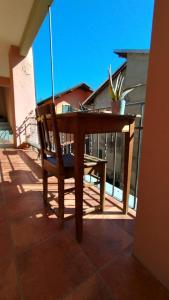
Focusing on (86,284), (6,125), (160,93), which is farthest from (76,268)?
(6,125)

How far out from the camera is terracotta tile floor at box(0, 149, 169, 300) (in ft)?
2.62

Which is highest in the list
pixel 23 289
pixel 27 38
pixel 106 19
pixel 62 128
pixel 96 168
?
pixel 106 19

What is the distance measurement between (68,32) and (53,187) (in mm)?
7006

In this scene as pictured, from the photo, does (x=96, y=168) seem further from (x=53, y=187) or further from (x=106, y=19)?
(x=106, y=19)

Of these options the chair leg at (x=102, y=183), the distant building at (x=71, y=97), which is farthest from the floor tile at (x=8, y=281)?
the distant building at (x=71, y=97)

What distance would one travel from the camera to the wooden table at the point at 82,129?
1014mm

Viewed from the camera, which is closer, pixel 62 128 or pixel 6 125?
pixel 62 128

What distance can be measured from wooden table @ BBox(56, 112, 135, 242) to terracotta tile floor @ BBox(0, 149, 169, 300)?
0.16 metres

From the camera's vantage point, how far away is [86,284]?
0.83 meters

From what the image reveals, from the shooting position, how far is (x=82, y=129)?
1.02 m

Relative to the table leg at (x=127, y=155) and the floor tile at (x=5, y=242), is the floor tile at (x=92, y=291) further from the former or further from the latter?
the table leg at (x=127, y=155)

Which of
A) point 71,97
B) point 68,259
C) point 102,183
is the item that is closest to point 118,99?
point 102,183

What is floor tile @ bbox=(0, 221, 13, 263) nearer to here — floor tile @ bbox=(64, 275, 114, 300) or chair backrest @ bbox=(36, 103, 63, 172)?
floor tile @ bbox=(64, 275, 114, 300)

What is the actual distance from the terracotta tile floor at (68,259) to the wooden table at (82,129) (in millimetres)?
163
